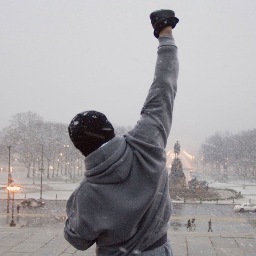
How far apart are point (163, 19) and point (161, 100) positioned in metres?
0.43

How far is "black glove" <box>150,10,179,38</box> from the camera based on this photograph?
200cm

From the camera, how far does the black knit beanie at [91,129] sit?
6.08ft

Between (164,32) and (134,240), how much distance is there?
1.07 metres

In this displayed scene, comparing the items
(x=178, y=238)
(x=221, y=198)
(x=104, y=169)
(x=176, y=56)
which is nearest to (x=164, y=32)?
(x=176, y=56)

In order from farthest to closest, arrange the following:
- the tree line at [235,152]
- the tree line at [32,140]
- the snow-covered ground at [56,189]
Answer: the tree line at [235,152], the tree line at [32,140], the snow-covered ground at [56,189]

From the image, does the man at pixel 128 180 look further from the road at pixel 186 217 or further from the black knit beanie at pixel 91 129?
the road at pixel 186 217

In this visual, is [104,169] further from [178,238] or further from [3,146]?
[3,146]

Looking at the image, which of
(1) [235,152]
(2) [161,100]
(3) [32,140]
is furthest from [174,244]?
(1) [235,152]

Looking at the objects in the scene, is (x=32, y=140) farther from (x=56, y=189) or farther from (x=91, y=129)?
(x=91, y=129)

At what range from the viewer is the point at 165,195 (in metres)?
1.93

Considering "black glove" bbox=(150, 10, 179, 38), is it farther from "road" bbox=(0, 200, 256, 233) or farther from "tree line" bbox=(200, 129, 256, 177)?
"tree line" bbox=(200, 129, 256, 177)

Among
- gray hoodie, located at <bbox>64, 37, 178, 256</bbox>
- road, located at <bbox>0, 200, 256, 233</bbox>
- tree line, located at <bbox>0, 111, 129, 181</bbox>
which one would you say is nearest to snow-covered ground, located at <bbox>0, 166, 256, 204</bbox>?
road, located at <bbox>0, 200, 256, 233</bbox>

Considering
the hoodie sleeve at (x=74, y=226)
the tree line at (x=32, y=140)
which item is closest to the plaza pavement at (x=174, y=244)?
the hoodie sleeve at (x=74, y=226)

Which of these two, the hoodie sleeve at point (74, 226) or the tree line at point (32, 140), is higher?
the tree line at point (32, 140)
